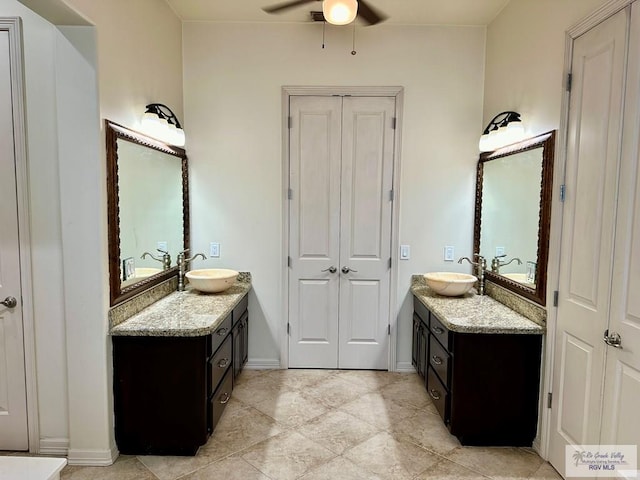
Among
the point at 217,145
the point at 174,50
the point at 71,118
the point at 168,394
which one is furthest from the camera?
the point at 217,145

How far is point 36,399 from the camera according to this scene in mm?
2328

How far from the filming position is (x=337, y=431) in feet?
8.61

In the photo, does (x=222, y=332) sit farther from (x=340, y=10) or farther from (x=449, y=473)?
(x=340, y=10)

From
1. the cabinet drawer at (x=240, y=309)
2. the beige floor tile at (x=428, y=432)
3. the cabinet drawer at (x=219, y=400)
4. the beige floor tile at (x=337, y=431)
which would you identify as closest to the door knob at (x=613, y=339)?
the beige floor tile at (x=428, y=432)

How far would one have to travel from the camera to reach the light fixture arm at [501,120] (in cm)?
271

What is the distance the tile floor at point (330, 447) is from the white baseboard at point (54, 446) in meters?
0.16

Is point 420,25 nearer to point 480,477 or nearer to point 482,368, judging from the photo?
point 482,368

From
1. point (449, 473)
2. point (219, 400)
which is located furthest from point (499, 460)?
point (219, 400)

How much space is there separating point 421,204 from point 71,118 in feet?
8.61

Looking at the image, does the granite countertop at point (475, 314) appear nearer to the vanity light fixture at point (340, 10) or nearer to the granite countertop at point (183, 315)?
the granite countertop at point (183, 315)

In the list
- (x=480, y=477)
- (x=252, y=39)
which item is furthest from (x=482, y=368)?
(x=252, y=39)

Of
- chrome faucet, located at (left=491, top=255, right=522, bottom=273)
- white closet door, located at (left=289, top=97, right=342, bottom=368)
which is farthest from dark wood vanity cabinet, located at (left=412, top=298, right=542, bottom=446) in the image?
white closet door, located at (left=289, top=97, right=342, bottom=368)

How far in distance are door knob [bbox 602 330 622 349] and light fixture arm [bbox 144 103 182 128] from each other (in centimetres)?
291

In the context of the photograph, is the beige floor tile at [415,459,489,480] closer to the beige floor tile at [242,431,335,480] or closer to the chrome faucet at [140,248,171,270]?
the beige floor tile at [242,431,335,480]
